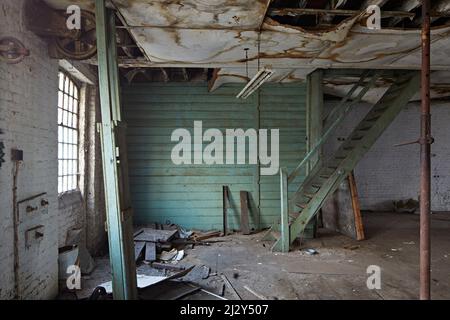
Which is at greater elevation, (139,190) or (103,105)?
(103,105)

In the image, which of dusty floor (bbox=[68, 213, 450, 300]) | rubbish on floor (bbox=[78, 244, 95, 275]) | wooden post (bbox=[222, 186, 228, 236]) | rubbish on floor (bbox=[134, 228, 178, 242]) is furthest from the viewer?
wooden post (bbox=[222, 186, 228, 236])

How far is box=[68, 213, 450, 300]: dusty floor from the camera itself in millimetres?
3404

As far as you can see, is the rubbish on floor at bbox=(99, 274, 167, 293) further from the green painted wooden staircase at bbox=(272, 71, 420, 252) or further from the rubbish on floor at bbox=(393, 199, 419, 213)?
the rubbish on floor at bbox=(393, 199, 419, 213)

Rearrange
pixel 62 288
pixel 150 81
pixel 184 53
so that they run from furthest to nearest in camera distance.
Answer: pixel 150 81
pixel 184 53
pixel 62 288

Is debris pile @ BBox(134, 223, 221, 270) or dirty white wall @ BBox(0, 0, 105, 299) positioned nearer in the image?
dirty white wall @ BBox(0, 0, 105, 299)

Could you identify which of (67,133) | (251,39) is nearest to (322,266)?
(251,39)

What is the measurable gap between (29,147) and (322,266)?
376 centimetres

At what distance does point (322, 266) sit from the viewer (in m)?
4.13

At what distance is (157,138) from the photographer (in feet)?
A: 19.6

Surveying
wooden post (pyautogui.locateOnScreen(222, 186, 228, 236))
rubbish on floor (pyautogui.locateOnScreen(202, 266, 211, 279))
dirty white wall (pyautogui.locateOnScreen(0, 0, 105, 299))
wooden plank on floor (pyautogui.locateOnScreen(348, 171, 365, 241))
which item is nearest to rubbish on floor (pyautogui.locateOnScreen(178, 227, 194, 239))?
wooden post (pyautogui.locateOnScreen(222, 186, 228, 236))

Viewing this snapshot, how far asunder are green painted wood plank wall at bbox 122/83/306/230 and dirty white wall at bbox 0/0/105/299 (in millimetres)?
2231
